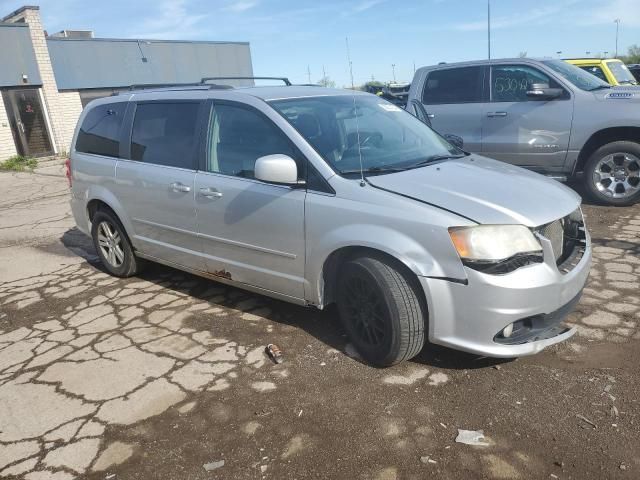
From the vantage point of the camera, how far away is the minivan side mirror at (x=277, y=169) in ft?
10.7

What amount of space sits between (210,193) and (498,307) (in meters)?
2.20

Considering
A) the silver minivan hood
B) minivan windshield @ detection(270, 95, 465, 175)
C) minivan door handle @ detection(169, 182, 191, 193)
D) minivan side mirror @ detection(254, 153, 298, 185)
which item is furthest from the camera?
minivan door handle @ detection(169, 182, 191, 193)

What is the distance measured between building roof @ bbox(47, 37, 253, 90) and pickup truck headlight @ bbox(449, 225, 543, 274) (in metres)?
15.7

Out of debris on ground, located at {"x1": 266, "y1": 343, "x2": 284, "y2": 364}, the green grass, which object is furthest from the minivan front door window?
the green grass

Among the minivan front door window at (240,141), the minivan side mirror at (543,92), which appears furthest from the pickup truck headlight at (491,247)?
the minivan side mirror at (543,92)

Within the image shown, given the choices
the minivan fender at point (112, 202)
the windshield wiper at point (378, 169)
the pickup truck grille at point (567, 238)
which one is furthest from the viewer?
the minivan fender at point (112, 202)

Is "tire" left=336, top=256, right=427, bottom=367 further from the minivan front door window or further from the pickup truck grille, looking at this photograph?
the minivan front door window

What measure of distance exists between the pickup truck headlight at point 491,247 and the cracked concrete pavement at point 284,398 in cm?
75

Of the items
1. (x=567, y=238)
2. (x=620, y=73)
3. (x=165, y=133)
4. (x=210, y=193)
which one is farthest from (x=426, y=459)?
(x=620, y=73)

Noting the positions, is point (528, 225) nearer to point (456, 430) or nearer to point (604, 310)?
point (456, 430)

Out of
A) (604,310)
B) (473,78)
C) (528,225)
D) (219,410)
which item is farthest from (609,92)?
(219,410)

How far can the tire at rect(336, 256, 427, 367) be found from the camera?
3.02m

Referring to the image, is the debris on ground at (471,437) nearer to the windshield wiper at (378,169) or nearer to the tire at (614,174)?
the windshield wiper at (378,169)

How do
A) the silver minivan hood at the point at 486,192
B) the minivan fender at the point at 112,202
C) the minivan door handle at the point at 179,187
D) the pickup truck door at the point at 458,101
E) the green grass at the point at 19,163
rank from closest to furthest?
the silver minivan hood at the point at 486,192, the minivan door handle at the point at 179,187, the minivan fender at the point at 112,202, the pickup truck door at the point at 458,101, the green grass at the point at 19,163
